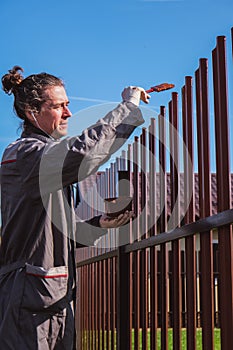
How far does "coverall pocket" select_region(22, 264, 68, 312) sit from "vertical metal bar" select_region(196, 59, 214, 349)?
0.64m

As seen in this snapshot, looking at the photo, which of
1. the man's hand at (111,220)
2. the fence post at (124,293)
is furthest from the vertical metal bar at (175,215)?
the fence post at (124,293)

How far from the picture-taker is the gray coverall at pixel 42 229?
8.91ft

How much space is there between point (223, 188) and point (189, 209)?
0.50 meters

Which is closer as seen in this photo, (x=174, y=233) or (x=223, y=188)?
(x=223, y=188)

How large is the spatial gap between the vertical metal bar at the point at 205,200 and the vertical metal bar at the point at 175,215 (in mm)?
379

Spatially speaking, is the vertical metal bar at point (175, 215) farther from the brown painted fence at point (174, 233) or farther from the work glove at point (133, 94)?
the work glove at point (133, 94)

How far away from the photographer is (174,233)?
10.3 feet

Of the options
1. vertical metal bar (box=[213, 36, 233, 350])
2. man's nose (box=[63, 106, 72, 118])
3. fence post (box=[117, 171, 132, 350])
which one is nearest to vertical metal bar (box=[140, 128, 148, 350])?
fence post (box=[117, 171, 132, 350])

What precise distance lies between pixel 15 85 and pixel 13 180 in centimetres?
69

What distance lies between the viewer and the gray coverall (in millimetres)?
2717

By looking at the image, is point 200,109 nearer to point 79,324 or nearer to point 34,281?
point 34,281

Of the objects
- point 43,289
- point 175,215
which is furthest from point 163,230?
point 43,289

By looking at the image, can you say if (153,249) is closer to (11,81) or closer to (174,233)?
(174,233)

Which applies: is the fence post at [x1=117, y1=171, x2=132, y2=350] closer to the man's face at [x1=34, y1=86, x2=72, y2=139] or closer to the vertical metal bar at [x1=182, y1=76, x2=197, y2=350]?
the man's face at [x1=34, y1=86, x2=72, y2=139]
